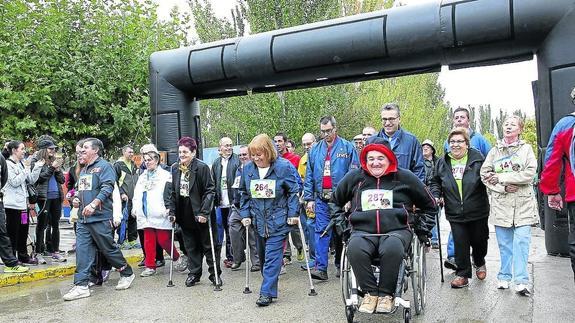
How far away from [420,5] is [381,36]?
620 millimetres

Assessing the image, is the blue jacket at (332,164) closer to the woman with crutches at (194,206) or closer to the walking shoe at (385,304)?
the woman with crutches at (194,206)

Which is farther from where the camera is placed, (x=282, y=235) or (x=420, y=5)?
(x=420, y=5)

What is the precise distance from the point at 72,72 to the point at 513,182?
8351mm

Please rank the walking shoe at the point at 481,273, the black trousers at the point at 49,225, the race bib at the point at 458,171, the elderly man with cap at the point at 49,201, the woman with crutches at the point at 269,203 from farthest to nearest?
the black trousers at the point at 49,225 → the elderly man with cap at the point at 49,201 → the walking shoe at the point at 481,273 → the race bib at the point at 458,171 → the woman with crutches at the point at 269,203

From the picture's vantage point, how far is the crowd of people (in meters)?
4.70

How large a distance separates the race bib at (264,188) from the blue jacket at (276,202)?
3 cm

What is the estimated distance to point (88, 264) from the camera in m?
6.41

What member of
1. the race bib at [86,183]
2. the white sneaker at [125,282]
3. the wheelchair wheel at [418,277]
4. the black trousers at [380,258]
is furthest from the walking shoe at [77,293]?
the wheelchair wheel at [418,277]

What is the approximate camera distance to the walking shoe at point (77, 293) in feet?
20.4

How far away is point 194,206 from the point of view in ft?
21.8

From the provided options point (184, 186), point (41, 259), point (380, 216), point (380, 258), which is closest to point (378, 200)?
point (380, 216)

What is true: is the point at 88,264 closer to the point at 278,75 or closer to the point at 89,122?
the point at 278,75

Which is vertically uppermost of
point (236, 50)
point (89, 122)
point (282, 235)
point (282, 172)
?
point (236, 50)

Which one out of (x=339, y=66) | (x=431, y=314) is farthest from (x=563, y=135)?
(x=339, y=66)
